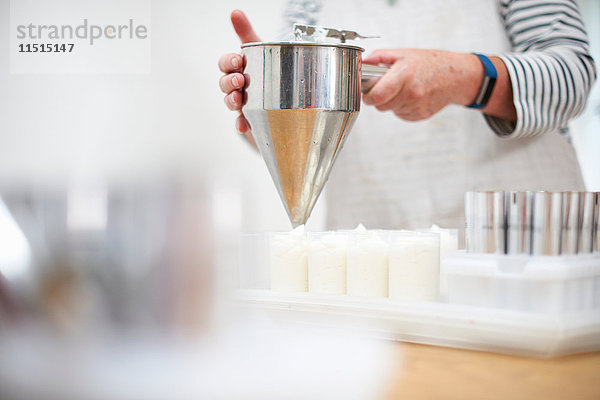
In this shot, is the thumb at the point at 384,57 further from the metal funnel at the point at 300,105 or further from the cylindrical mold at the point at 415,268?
the cylindrical mold at the point at 415,268

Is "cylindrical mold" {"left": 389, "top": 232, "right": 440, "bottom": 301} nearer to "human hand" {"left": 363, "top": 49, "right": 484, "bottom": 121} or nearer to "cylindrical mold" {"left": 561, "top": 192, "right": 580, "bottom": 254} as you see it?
"cylindrical mold" {"left": 561, "top": 192, "right": 580, "bottom": 254}

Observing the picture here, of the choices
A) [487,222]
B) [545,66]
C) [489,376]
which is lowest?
[489,376]

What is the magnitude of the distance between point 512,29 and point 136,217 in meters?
1.07

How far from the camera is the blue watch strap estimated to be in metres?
1.10

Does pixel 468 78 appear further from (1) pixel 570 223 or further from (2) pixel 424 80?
(1) pixel 570 223

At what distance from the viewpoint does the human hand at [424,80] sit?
2.94ft

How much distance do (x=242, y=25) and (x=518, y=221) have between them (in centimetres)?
54

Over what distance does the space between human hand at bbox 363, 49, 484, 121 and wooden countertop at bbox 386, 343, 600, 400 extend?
417mm

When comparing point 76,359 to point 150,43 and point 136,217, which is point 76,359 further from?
point 150,43

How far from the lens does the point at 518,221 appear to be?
588 mm

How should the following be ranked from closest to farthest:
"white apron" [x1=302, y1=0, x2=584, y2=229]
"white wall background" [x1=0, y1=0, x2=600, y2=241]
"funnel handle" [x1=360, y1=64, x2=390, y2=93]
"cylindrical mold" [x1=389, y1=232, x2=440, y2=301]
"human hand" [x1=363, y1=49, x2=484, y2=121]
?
"cylindrical mold" [x1=389, y1=232, x2=440, y2=301]
"funnel handle" [x1=360, y1=64, x2=390, y2=93]
"human hand" [x1=363, y1=49, x2=484, y2=121]
"white apron" [x1=302, y1=0, x2=584, y2=229]
"white wall background" [x1=0, y1=0, x2=600, y2=241]

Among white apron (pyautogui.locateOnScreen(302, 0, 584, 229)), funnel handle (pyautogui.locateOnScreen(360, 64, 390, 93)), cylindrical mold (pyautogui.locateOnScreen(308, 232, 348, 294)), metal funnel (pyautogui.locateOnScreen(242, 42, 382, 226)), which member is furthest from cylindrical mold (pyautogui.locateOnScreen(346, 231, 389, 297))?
white apron (pyautogui.locateOnScreen(302, 0, 584, 229))

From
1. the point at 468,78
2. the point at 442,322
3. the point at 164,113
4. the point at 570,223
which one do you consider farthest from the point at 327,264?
the point at 164,113

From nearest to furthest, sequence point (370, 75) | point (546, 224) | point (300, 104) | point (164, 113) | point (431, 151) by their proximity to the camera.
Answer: point (546, 224)
point (300, 104)
point (370, 75)
point (431, 151)
point (164, 113)
